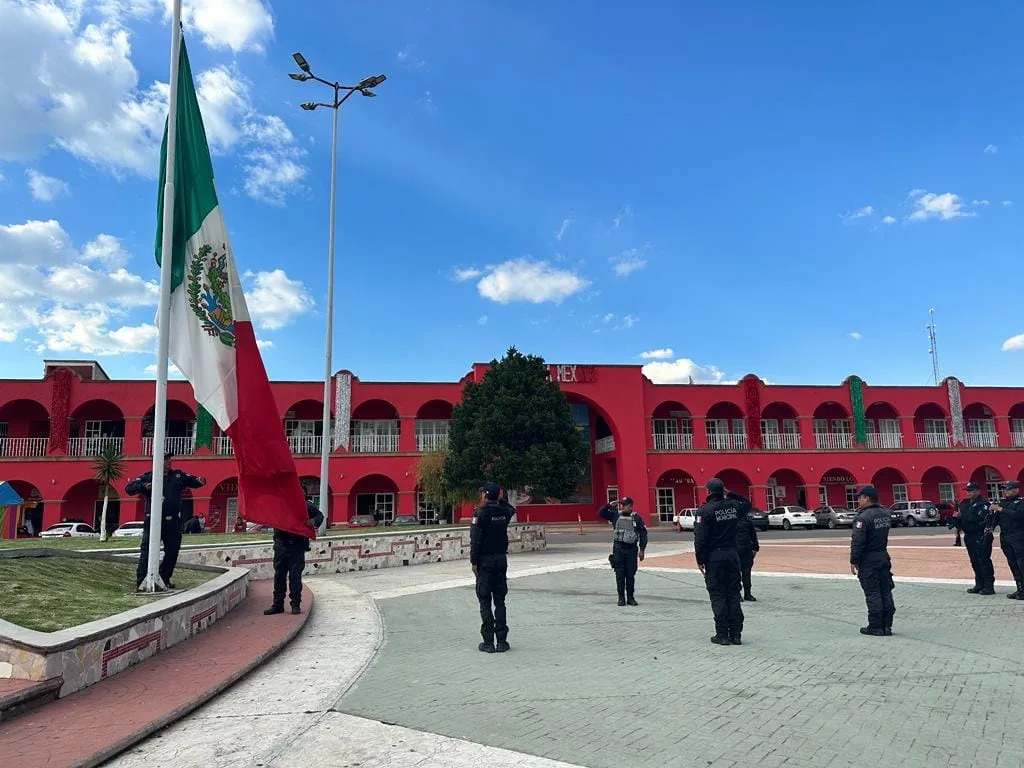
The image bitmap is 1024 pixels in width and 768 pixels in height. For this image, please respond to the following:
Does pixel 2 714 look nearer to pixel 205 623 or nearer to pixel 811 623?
pixel 205 623

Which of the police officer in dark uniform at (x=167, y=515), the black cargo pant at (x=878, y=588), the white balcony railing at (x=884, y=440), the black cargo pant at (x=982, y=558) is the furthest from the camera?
the white balcony railing at (x=884, y=440)

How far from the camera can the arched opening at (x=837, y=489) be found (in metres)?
40.9

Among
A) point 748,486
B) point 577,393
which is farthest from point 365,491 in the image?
point 748,486

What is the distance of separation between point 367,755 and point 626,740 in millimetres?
1579

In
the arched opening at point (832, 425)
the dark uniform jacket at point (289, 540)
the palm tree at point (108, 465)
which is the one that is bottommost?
the dark uniform jacket at point (289, 540)

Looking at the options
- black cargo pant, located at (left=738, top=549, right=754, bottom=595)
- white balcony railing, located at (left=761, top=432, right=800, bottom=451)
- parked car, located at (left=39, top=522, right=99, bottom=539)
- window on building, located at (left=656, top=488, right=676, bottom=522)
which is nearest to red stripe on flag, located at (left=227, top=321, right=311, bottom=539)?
black cargo pant, located at (left=738, top=549, right=754, bottom=595)

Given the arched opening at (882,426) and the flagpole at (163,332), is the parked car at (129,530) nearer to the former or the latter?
the flagpole at (163,332)

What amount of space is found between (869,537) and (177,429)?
35.4 metres

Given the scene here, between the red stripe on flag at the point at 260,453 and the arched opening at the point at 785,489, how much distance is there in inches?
1427

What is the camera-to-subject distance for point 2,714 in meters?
4.54

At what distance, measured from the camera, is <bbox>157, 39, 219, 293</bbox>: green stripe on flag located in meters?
9.29

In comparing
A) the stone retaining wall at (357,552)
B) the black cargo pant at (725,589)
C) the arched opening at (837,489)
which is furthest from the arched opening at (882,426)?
the black cargo pant at (725,589)

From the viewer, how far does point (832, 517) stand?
35344 mm

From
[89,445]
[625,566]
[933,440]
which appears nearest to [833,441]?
[933,440]
